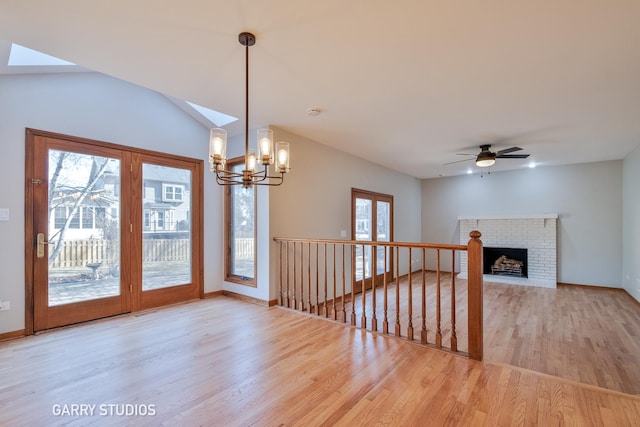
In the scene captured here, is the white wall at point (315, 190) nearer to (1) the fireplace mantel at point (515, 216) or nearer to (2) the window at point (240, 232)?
(2) the window at point (240, 232)

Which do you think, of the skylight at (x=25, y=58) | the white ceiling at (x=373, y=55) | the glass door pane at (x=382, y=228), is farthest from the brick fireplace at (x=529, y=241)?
the skylight at (x=25, y=58)

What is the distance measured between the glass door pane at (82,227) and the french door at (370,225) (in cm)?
368

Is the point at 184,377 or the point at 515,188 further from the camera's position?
the point at 515,188

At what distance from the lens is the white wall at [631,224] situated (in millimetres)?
4757

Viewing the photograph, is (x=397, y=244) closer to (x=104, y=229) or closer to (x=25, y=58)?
(x=104, y=229)

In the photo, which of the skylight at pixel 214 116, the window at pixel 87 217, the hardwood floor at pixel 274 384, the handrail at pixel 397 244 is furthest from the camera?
the skylight at pixel 214 116

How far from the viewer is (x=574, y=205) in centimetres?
619

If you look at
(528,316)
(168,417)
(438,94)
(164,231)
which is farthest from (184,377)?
(528,316)

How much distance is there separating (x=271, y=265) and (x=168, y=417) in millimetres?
2332

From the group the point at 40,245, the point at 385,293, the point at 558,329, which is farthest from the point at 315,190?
the point at 558,329

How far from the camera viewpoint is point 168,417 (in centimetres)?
176

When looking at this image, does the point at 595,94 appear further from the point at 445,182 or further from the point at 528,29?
the point at 445,182

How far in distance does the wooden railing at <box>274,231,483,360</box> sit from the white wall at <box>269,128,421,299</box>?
234mm

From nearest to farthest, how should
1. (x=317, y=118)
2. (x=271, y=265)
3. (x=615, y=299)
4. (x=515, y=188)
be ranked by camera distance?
(x=317, y=118) < (x=271, y=265) < (x=615, y=299) < (x=515, y=188)
